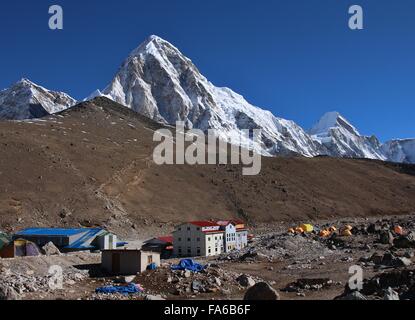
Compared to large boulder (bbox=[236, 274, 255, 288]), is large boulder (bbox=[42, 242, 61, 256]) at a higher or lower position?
higher

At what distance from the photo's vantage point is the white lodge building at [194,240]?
59.3 m

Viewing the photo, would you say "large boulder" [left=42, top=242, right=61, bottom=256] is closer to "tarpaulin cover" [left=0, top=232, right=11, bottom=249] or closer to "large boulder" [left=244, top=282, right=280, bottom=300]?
"tarpaulin cover" [left=0, top=232, right=11, bottom=249]

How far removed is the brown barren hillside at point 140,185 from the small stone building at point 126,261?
30259 mm

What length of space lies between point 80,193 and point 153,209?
12599mm

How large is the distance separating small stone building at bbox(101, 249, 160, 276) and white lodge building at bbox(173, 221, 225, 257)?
18.8m

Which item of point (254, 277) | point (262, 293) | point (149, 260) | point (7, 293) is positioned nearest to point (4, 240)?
point (149, 260)

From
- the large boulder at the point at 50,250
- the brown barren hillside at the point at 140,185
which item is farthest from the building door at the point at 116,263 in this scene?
the brown barren hillside at the point at 140,185

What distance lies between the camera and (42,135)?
105688 millimetres

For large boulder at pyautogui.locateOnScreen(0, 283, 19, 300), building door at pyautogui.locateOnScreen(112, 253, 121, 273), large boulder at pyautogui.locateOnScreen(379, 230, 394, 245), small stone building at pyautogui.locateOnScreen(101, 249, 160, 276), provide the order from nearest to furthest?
large boulder at pyautogui.locateOnScreen(0, 283, 19, 300)
small stone building at pyautogui.locateOnScreen(101, 249, 160, 276)
building door at pyautogui.locateOnScreen(112, 253, 121, 273)
large boulder at pyautogui.locateOnScreen(379, 230, 394, 245)

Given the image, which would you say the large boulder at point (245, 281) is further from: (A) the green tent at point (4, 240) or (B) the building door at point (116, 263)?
(A) the green tent at point (4, 240)

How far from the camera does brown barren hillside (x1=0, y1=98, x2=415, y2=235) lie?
76000 mm

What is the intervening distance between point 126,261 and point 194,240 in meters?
21.0

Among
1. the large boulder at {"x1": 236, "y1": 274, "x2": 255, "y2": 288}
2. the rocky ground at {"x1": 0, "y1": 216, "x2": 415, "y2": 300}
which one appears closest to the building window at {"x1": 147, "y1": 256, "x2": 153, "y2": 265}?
the rocky ground at {"x1": 0, "y1": 216, "x2": 415, "y2": 300}
